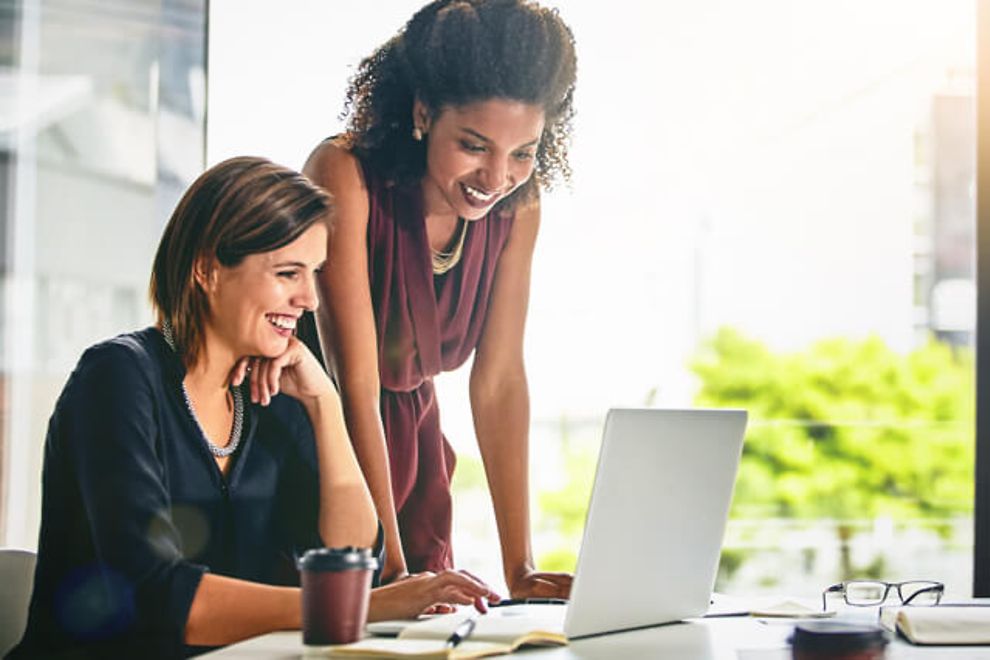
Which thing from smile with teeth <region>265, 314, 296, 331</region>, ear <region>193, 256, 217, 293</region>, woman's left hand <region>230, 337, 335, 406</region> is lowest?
woman's left hand <region>230, 337, 335, 406</region>

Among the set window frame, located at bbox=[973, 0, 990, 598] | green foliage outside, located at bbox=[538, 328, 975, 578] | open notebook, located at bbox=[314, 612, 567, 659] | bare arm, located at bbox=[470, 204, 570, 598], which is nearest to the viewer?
open notebook, located at bbox=[314, 612, 567, 659]

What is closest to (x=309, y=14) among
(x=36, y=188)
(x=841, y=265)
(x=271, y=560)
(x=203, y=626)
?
(x=36, y=188)

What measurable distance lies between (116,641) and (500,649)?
1.00 meters

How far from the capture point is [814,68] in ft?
11.9

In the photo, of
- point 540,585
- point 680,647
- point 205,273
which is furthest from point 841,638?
point 205,273

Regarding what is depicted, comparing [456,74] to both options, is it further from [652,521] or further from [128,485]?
[652,521]

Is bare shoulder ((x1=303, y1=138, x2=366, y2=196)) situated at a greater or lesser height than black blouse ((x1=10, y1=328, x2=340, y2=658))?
greater

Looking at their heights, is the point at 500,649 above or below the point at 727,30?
below

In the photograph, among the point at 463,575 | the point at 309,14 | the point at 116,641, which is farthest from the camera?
the point at 309,14

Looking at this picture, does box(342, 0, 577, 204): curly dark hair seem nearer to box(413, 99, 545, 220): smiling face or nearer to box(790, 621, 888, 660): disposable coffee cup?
box(413, 99, 545, 220): smiling face

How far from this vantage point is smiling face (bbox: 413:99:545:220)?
9.57 ft

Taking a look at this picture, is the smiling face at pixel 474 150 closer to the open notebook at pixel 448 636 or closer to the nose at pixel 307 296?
the nose at pixel 307 296

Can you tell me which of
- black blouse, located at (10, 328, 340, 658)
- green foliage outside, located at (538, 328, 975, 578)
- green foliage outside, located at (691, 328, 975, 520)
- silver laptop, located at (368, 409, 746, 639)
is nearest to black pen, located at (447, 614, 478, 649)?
silver laptop, located at (368, 409, 746, 639)

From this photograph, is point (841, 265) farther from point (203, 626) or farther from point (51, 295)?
point (203, 626)
